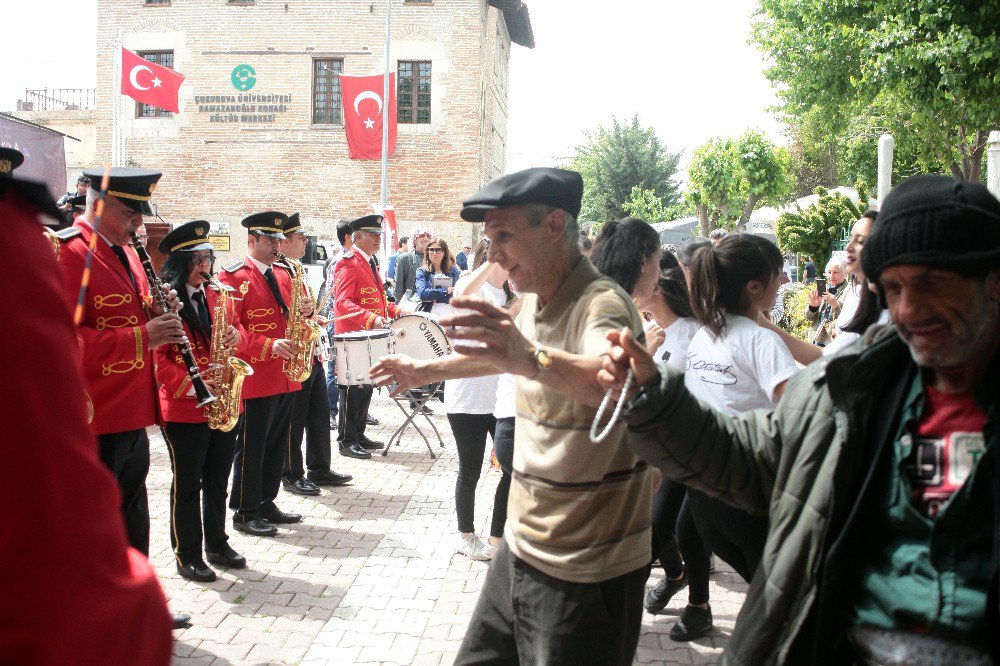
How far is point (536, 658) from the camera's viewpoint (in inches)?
101

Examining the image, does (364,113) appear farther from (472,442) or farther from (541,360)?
(541,360)

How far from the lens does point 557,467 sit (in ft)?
8.40

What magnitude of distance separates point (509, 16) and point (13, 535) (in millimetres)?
37316

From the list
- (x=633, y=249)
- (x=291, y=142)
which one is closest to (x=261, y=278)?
(x=633, y=249)

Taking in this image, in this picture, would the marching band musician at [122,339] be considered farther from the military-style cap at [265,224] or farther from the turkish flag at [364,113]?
the turkish flag at [364,113]

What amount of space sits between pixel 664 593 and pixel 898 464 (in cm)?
343

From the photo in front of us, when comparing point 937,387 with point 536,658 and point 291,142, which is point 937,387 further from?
point 291,142

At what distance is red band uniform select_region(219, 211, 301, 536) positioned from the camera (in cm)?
635

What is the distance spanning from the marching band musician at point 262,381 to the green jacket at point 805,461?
4.74 m

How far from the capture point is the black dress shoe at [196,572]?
17.8ft

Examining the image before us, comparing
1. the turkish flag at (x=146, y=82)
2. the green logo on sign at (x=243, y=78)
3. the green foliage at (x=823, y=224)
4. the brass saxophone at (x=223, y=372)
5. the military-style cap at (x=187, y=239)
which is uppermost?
the green logo on sign at (x=243, y=78)

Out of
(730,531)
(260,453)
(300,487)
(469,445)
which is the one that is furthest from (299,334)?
(730,531)

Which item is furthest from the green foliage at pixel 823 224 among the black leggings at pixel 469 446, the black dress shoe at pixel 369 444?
the black leggings at pixel 469 446

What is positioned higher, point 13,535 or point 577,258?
point 577,258
